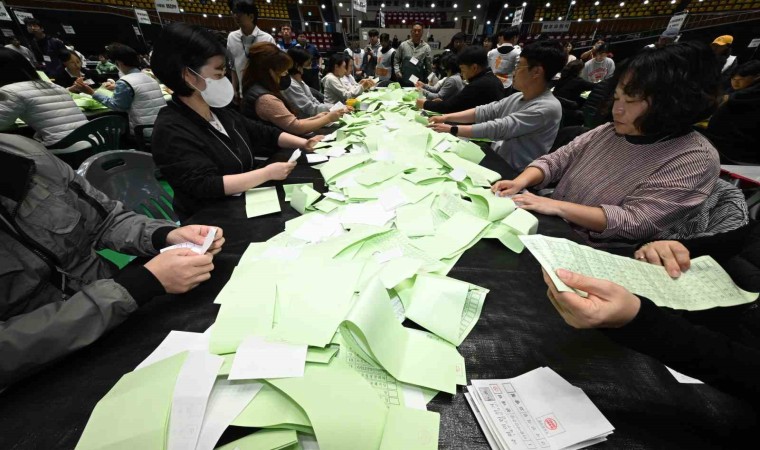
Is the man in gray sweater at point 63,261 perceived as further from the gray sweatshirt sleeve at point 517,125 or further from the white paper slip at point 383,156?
the gray sweatshirt sleeve at point 517,125

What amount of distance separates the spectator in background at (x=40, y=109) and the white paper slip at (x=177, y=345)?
2359 mm

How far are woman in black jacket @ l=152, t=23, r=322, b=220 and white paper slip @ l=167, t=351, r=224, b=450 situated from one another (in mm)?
851

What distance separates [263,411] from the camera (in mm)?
509

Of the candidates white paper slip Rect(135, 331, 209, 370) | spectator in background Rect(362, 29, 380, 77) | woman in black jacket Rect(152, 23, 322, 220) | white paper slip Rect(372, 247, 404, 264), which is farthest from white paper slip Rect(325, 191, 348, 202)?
spectator in background Rect(362, 29, 380, 77)

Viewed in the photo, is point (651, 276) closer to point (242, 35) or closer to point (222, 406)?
point (222, 406)

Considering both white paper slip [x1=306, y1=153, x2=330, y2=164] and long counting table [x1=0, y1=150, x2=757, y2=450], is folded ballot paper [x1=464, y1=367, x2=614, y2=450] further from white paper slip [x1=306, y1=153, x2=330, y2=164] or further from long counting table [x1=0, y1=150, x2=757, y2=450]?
white paper slip [x1=306, y1=153, x2=330, y2=164]

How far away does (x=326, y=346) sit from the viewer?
0.60 meters

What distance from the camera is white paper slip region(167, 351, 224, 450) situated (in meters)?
0.47

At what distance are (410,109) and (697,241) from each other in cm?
258

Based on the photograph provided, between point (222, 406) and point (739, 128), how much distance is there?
4445 millimetres

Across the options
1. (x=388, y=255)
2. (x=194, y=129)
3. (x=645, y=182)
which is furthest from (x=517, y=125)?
Result: (x=194, y=129)

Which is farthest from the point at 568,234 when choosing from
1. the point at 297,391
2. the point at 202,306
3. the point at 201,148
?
the point at 201,148

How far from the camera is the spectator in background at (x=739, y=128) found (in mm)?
2668

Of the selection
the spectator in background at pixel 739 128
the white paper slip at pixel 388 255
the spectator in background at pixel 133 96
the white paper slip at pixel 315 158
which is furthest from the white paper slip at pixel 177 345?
the spectator in background at pixel 739 128
